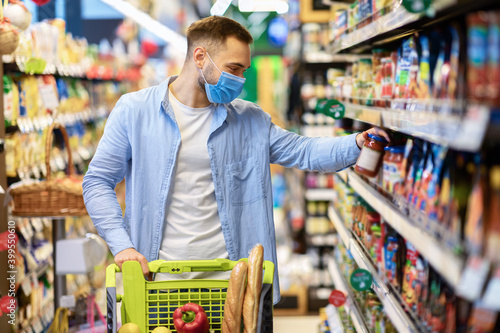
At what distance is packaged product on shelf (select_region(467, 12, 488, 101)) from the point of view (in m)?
1.32

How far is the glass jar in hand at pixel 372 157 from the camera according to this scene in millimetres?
2426

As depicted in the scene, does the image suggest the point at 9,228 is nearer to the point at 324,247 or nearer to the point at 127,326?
the point at 127,326

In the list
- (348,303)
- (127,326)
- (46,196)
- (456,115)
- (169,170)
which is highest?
(456,115)

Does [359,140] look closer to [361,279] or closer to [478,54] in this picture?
[361,279]

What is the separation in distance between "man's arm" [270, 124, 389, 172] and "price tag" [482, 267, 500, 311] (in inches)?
55.1

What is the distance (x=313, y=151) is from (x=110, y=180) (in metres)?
0.89

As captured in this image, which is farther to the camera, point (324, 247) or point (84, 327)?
point (324, 247)

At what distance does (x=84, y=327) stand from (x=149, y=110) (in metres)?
1.97

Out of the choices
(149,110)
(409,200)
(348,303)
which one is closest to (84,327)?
(348,303)

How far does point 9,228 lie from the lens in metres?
3.85

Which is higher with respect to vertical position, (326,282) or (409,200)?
(409,200)

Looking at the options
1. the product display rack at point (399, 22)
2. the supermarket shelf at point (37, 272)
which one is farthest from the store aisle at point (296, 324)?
the product display rack at point (399, 22)

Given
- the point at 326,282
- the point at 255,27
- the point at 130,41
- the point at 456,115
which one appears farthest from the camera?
the point at 255,27

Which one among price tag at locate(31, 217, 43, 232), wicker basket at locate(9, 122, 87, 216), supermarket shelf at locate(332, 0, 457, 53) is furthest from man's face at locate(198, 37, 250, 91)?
price tag at locate(31, 217, 43, 232)
